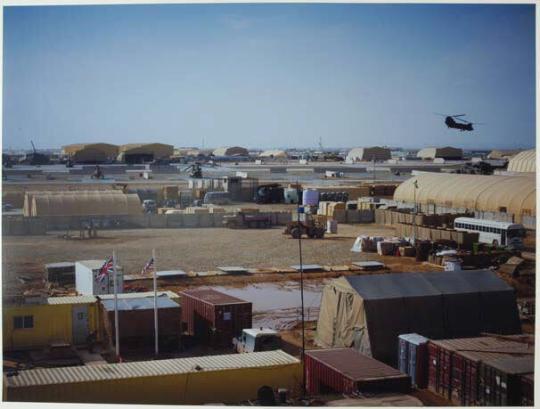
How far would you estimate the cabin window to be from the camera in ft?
26.0

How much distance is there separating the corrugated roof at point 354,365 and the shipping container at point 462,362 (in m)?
0.42

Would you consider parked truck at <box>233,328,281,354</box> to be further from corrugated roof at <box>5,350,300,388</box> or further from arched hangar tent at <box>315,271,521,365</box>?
corrugated roof at <box>5,350,300,388</box>

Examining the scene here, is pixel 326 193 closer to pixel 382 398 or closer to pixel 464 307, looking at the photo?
pixel 464 307

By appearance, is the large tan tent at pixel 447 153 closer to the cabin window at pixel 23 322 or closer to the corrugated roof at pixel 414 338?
the corrugated roof at pixel 414 338

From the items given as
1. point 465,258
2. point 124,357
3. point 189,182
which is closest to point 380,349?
point 124,357

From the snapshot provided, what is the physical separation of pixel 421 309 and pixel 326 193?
1465cm

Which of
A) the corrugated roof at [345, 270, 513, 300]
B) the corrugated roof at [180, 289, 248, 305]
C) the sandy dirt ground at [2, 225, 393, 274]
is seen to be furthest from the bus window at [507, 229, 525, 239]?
the corrugated roof at [180, 289, 248, 305]

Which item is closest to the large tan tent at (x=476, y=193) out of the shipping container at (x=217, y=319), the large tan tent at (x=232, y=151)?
the shipping container at (x=217, y=319)

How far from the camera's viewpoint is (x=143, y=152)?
126 feet

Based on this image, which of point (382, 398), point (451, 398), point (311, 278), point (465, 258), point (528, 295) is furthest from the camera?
point (465, 258)

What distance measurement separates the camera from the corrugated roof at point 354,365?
6255 mm

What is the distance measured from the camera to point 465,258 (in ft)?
42.6

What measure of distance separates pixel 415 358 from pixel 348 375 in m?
0.96

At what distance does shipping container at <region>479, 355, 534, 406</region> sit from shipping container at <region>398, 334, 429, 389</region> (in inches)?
30.3
